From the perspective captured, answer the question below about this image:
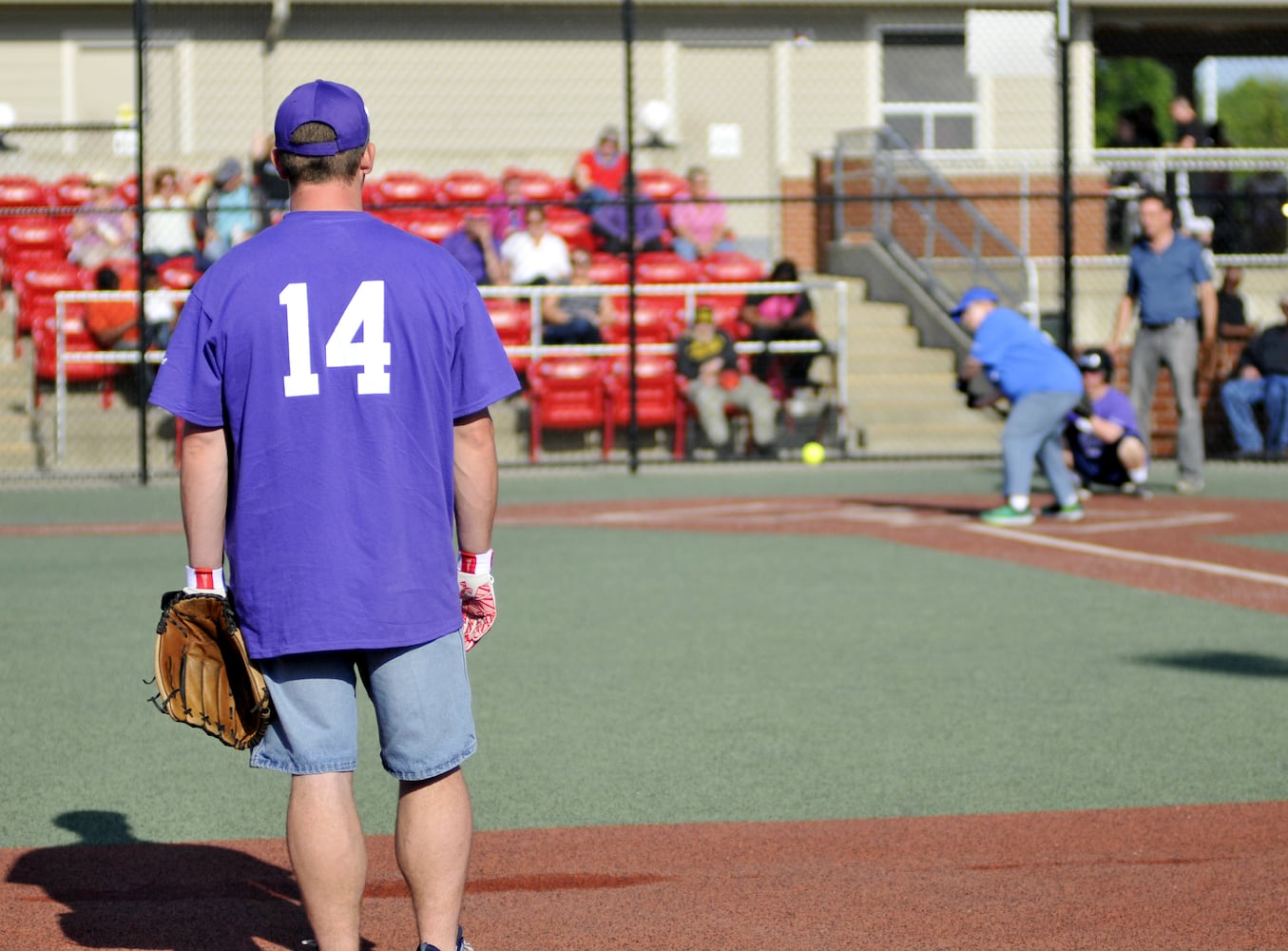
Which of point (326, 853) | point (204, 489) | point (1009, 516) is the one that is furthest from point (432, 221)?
point (326, 853)

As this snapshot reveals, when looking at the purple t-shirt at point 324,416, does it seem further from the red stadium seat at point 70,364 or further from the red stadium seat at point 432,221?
the red stadium seat at point 432,221

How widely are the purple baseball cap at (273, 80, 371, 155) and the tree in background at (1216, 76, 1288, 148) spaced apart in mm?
63439

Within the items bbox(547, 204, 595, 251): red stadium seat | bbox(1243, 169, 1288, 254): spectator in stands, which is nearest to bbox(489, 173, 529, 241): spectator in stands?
bbox(547, 204, 595, 251): red stadium seat

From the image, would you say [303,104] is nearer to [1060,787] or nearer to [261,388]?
[261,388]

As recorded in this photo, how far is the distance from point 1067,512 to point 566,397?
6011 millimetres

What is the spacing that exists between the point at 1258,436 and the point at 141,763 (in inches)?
548

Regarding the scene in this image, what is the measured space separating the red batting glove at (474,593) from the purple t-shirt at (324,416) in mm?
167

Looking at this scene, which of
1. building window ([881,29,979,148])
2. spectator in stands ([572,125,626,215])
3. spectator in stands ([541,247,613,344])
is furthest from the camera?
building window ([881,29,979,148])

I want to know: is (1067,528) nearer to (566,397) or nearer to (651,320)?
(566,397)

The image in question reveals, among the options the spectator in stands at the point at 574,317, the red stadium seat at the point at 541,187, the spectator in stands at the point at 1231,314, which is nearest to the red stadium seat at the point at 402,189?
the red stadium seat at the point at 541,187

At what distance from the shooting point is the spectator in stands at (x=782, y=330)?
18078 mm

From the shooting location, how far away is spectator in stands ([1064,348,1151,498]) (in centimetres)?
1397

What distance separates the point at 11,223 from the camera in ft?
66.7

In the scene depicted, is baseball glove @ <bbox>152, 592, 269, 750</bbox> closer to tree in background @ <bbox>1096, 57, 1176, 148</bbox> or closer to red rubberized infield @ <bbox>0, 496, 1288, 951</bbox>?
red rubberized infield @ <bbox>0, 496, 1288, 951</bbox>
